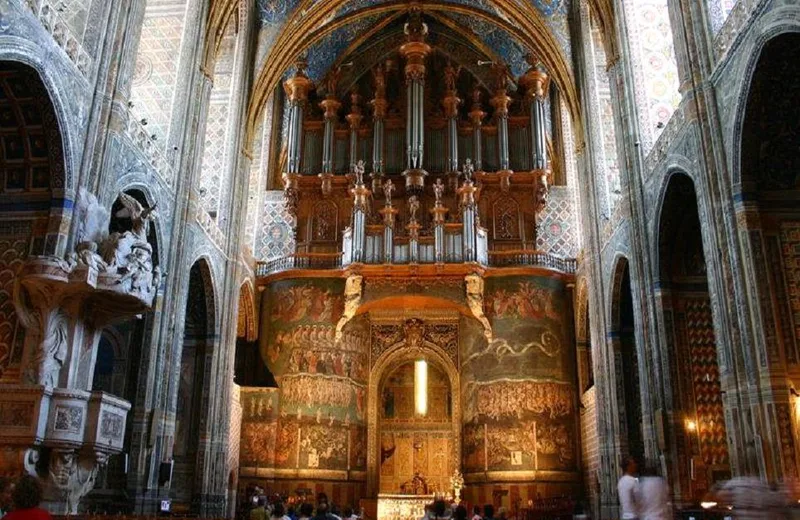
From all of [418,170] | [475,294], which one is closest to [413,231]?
[418,170]

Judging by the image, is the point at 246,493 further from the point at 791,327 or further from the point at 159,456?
the point at 791,327

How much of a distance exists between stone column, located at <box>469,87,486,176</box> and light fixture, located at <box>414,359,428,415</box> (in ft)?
26.1

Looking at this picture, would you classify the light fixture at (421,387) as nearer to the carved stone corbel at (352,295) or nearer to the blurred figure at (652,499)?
the carved stone corbel at (352,295)

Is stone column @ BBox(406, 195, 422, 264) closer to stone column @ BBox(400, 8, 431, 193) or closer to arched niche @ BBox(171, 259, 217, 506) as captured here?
stone column @ BBox(400, 8, 431, 193)

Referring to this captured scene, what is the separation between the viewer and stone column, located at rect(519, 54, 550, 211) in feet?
88.9

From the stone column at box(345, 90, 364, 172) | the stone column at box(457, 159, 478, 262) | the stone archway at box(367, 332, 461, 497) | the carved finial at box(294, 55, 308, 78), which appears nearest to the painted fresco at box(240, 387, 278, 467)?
the stone archway at box(367, 332, 461, 497)

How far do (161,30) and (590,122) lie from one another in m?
12.9

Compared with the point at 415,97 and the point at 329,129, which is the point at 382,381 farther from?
the point at 415,97

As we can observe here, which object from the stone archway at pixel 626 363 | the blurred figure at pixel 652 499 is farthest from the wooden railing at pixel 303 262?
the blurred figure at pixel 652 499

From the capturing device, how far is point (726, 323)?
40.0 ft

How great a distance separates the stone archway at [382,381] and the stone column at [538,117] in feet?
23.0

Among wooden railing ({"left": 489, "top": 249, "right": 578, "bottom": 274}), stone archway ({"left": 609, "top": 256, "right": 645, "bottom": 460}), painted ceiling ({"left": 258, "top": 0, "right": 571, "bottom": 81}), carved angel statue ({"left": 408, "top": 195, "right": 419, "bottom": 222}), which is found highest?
painted ceiling ({"left": 258, "top": 0, "right": 571, "bottom": 81})

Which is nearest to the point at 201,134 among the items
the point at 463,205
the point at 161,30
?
the point at 161,30

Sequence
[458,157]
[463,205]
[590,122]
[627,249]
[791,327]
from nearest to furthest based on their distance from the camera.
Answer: [791,327] → [627,249] → [590,122] → [463,205] → [458,157]
